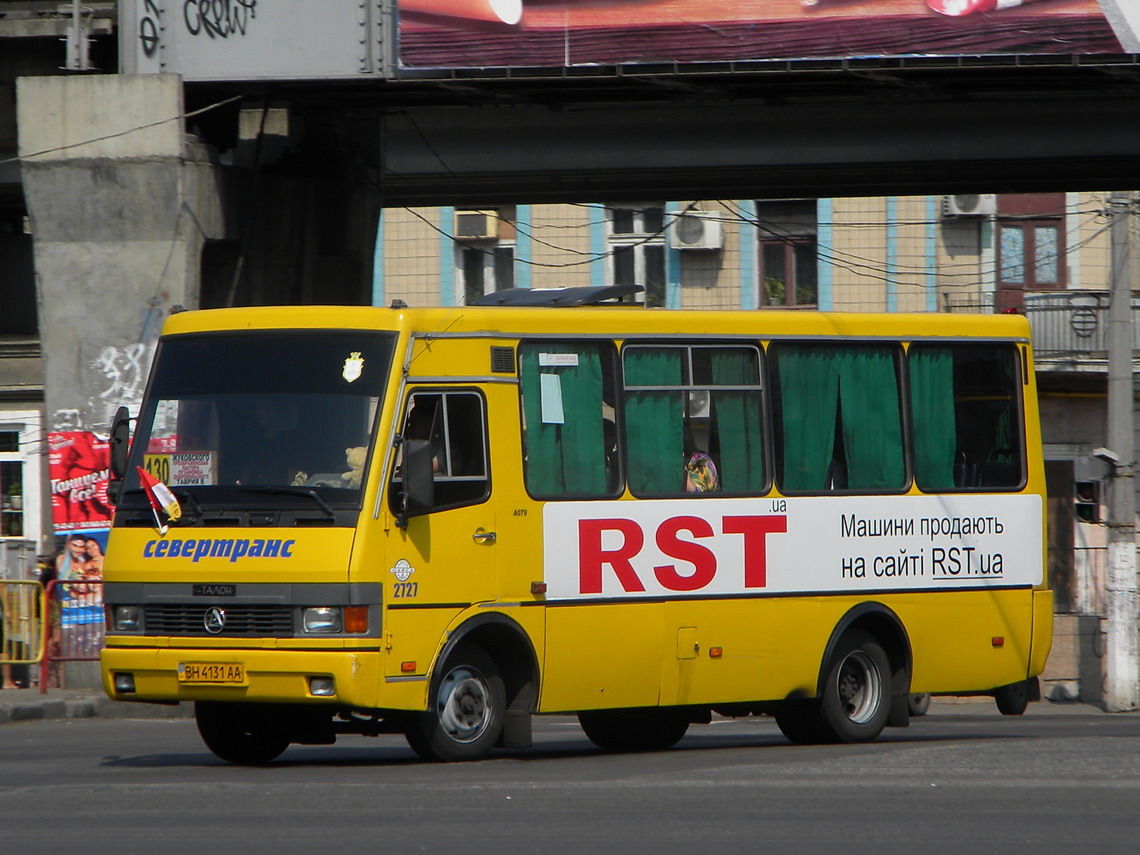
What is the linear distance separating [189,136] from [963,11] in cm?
766

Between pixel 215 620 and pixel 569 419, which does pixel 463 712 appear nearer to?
pixel 215 620

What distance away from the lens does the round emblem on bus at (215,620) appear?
1062 cm

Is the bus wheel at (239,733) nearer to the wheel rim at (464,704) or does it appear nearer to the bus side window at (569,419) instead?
the wheel rim at (464,704)

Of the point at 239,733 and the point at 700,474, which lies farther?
the point at 700,474

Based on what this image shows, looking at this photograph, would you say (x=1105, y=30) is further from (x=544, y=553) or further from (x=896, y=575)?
(x=544, y=553)

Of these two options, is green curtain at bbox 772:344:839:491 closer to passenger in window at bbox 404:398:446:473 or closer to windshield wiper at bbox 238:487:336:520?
passenger in window at bbox 404:398:446:473

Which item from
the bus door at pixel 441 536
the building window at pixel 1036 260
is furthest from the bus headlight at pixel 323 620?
the building window at pixel 1036 260

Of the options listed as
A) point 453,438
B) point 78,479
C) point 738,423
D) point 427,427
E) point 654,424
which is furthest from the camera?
point 78,479

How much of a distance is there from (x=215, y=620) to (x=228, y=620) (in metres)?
0.08

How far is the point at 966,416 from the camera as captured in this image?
13680mm


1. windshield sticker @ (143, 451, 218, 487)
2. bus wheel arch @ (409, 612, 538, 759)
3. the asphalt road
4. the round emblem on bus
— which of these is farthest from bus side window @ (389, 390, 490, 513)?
the asphalt road

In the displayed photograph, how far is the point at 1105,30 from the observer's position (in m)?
18.6

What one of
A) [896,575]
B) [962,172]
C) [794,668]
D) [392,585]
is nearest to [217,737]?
[392,585]

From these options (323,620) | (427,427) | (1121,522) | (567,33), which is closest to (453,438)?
(427,427)
